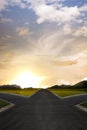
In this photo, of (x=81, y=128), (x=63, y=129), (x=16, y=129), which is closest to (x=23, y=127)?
(x=16, y=129)

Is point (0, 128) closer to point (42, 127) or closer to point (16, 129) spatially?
point (16, 129)

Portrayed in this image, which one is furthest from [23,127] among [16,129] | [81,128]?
[81,128]

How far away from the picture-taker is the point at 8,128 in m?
13.1

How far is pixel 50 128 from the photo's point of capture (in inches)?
514

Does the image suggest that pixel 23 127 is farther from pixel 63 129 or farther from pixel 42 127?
pixel 63 129

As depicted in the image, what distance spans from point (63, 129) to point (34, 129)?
4.40ft

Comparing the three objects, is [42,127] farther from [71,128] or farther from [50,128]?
[71,128]

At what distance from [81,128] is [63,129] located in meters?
0.95

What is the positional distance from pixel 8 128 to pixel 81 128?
136 inches

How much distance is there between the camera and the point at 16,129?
12773mm

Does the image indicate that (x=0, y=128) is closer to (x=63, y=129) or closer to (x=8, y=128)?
(x=8, y=128)

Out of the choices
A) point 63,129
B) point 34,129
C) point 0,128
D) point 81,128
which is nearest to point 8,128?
point 0,128

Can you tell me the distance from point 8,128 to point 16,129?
1.72 ft

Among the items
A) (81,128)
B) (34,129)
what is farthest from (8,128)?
(81,128)
